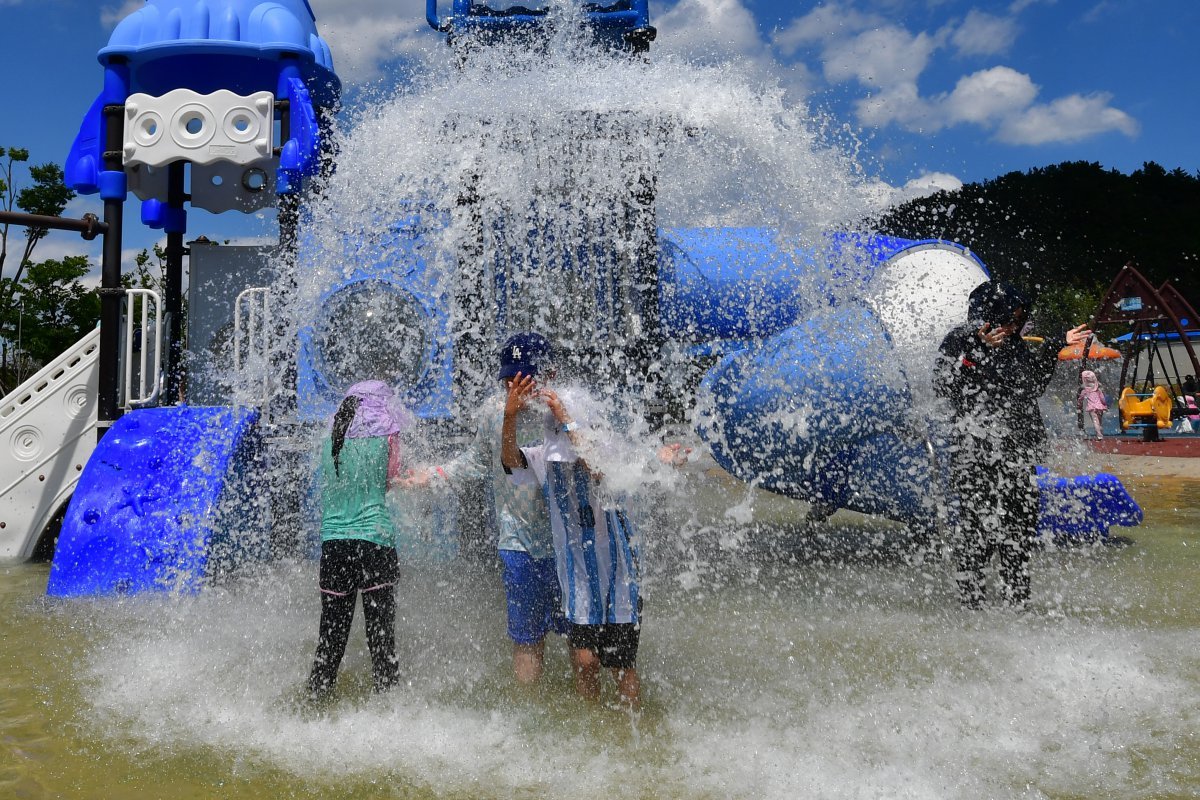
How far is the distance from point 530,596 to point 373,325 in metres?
3.29

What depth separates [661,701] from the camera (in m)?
3.40

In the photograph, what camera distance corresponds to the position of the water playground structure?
540 cm

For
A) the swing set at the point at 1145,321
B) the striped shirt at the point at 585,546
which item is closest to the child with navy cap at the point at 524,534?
the striped shirt at the point at 585,546

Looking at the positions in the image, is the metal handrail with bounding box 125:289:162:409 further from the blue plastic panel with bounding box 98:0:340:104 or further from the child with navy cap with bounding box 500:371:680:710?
the child with navy cap with bounding box 500:371:680:710

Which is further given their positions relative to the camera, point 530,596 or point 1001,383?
point 1001,383

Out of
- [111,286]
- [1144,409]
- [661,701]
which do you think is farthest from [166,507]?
[1144,409]

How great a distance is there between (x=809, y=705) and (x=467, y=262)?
3197 mm

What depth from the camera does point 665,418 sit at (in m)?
5.39

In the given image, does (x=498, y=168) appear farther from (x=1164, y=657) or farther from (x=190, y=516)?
(x=1164, y=657)

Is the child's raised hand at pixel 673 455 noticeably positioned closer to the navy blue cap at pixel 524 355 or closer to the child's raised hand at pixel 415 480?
the navy blue cap at pixel 524 355

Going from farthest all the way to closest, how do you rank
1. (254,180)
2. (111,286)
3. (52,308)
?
(52,308) → (254,180) → (111,286)

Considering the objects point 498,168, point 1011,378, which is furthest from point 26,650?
point 1011,378

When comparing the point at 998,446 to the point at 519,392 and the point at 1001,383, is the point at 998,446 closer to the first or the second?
the point at 1001,383

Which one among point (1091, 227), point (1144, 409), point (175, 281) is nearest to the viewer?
point (175, 281)
